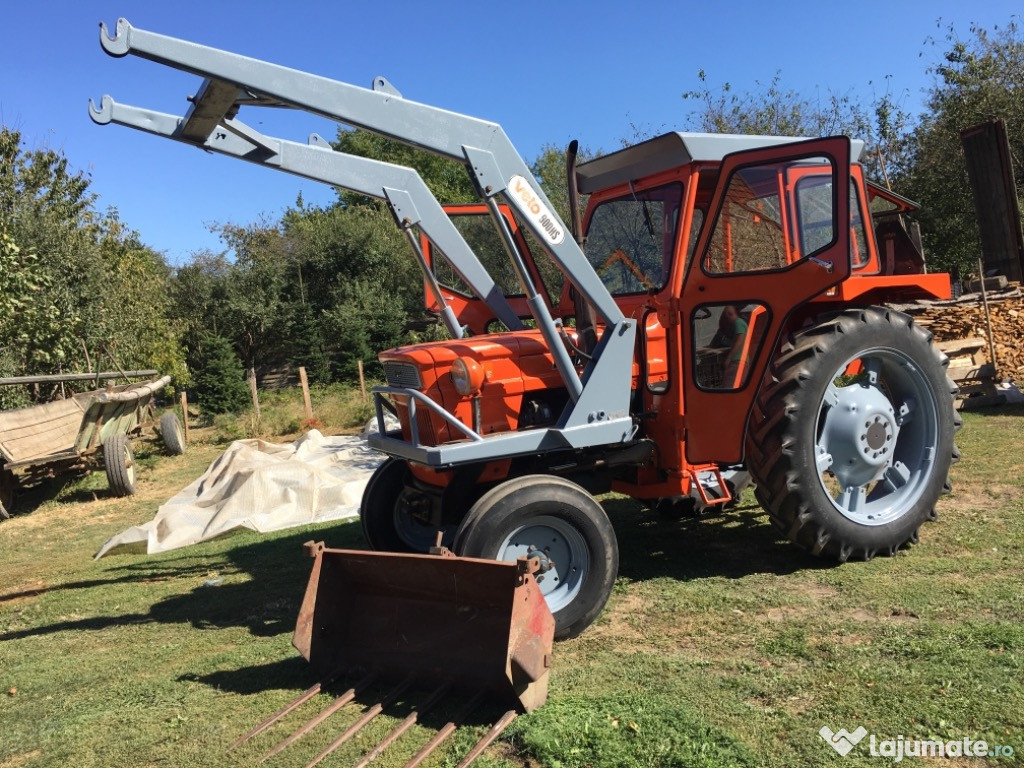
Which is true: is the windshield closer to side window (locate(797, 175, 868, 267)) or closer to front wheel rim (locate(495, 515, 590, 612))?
side window (locate(797, 175, 868, 267))

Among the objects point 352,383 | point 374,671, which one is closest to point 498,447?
point 374,671

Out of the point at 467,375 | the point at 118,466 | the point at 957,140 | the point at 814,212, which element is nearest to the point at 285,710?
the point at 467,375

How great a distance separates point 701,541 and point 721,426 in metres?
1.30

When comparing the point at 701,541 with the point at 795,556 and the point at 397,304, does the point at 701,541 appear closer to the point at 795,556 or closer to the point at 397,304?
the point at 795,556

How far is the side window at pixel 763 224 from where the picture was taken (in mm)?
4750

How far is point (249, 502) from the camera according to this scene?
813 centimetres

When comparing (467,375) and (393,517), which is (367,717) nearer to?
(467,375)

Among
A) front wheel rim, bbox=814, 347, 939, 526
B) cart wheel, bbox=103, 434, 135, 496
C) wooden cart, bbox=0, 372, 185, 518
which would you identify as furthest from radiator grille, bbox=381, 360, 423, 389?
cart wheel, bbox=103, 434, 135, 496

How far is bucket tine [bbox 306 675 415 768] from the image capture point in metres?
3.07

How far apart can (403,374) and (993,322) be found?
944 centimetres

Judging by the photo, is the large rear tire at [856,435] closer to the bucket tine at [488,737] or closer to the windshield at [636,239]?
the windshield at [636,239]

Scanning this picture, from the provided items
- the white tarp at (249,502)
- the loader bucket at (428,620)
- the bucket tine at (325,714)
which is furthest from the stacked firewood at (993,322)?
the bucket tine at (325,714)

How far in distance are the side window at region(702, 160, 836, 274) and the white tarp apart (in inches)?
187

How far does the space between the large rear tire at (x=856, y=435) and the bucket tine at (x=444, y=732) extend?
2088mm
